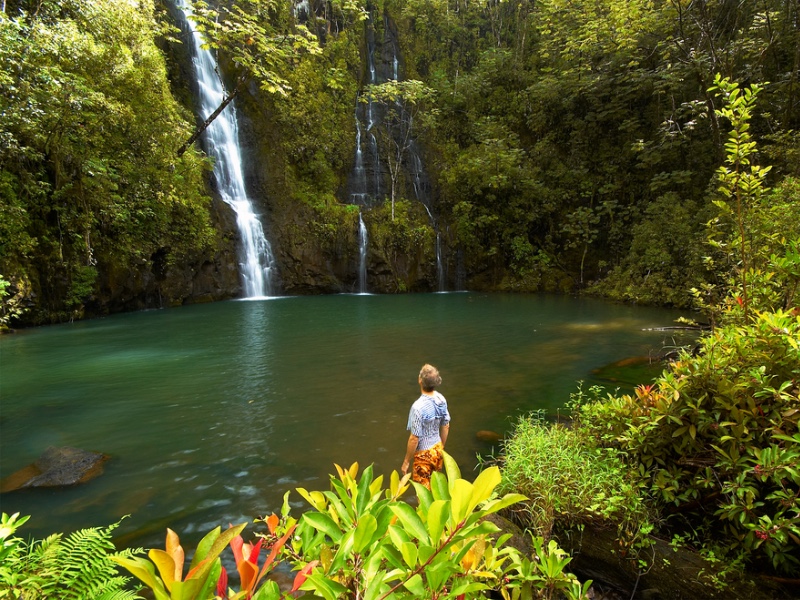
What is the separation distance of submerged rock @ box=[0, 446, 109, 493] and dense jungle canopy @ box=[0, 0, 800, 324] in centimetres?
674

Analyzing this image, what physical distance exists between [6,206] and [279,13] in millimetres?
17761

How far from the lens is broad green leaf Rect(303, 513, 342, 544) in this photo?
115 cm

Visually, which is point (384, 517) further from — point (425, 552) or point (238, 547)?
point (238, 547)

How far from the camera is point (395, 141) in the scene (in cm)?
2523

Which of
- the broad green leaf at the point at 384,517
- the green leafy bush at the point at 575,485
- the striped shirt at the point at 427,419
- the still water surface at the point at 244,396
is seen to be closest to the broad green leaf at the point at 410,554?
the broad green leaf at the point at 384,517

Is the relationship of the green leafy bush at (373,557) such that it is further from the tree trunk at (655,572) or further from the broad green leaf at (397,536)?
the tree trunk at (655,572)

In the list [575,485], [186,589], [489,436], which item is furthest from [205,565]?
[489,436]

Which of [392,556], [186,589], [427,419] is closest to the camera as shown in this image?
[186,589]

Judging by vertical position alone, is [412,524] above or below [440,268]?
below

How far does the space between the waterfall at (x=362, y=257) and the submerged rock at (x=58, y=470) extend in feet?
57.8

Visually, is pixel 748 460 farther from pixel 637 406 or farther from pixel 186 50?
pixel 186 50

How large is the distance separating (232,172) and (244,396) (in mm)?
16780

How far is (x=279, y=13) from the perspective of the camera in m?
22.9

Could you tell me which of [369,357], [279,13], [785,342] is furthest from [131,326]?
[279,13]
